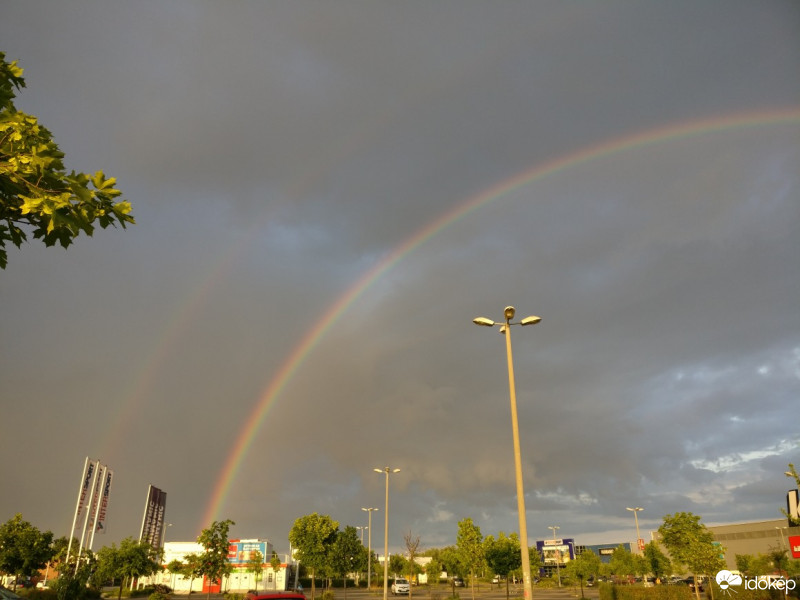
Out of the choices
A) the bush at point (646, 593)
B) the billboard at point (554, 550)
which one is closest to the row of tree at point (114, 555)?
the bush at point (646, 593)

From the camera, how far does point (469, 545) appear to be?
48.5 metres

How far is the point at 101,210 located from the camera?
595 centimetres

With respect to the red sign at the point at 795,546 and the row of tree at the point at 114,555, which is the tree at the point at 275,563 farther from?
the red sign at the point at 795,546

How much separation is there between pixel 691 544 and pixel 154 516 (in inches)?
3175

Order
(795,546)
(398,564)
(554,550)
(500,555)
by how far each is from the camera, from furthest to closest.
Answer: (554,550)
(398,564)
(500,555)
(795,546)

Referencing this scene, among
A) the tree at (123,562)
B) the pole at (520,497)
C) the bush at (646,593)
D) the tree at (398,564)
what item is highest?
the pole at (520,497)

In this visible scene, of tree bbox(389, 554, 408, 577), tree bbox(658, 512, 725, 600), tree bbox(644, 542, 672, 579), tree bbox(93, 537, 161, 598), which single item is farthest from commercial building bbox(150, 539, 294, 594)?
tree bbox(658, 512, 725, 600)

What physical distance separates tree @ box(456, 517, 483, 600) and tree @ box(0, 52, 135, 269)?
48.9m

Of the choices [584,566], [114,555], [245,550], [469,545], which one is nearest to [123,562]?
[114,555]

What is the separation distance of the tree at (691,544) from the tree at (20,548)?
182ft

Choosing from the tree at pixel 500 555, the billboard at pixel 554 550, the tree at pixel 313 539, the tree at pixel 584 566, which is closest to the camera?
the tree at pixel 500 555

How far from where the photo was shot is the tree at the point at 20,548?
4747cm

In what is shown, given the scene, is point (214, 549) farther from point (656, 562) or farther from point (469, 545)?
point (656, 562)

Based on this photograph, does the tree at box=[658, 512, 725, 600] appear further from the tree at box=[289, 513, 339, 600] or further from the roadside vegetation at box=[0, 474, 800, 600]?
the tree at box=[289, 513, 339, 600]
